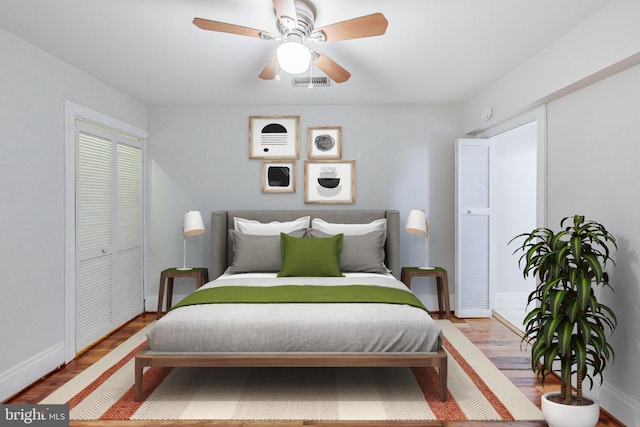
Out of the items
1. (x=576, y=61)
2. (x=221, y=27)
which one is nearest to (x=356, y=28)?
(x=221, y=27)

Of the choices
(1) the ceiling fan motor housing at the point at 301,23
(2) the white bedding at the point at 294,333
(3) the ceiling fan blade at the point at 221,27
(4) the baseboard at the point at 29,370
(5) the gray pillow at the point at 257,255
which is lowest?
(4) the baseboard at the point at 29,370

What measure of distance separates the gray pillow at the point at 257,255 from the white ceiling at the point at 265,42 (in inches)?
61.6

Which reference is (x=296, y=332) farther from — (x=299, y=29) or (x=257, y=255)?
(x=299, y=29)

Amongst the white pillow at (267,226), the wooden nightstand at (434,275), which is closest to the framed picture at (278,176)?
the white pillow at (267,226)

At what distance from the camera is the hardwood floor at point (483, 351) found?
8.12 ft

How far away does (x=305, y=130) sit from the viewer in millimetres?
5027

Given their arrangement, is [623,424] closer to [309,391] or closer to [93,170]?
[309,391]

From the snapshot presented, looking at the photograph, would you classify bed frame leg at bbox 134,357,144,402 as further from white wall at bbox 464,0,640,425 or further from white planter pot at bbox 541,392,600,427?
white wall at bbox 464,0,640,425

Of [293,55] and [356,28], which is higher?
[356,28]

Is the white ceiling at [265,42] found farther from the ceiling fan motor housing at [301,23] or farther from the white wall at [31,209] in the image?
the white wall at [31,209]

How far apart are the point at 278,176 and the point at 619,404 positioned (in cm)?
377

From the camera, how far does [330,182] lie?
5031 mm

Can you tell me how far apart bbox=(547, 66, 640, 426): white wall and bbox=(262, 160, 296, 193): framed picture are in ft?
9.65

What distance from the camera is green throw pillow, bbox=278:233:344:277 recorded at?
3.93 m
